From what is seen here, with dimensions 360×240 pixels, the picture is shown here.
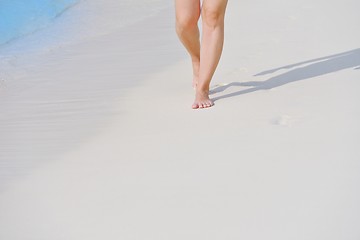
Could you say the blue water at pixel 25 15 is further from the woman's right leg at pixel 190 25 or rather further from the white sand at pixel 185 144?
the woman's right leg at pixel 190 25

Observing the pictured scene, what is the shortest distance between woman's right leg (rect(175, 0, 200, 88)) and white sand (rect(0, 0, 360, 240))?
23 centimetres

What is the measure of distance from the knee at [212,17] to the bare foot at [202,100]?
397 millimetres

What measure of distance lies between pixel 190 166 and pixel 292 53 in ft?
7.67

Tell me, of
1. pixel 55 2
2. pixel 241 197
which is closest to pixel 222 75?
pixel 241 197

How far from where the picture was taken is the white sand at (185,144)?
3014 millimetres

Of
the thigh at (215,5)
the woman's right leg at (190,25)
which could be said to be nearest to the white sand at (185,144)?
the woman's right leg at (190,25)

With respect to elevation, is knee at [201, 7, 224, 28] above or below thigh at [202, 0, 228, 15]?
below

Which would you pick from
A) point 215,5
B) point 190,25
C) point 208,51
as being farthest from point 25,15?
point 215,5

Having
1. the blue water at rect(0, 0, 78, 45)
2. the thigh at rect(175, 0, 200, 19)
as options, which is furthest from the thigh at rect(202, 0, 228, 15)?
the blue water at rect(0, 0, 78, 45)

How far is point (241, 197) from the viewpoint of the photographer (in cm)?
315

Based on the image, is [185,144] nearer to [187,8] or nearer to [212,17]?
[212,17]

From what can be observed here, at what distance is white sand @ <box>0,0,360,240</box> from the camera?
3014mm

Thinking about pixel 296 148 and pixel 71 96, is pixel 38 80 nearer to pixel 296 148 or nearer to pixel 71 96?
pixel 71 96

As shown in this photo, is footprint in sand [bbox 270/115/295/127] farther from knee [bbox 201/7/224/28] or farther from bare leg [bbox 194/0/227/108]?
knee [bbox 201/7/224/28]
